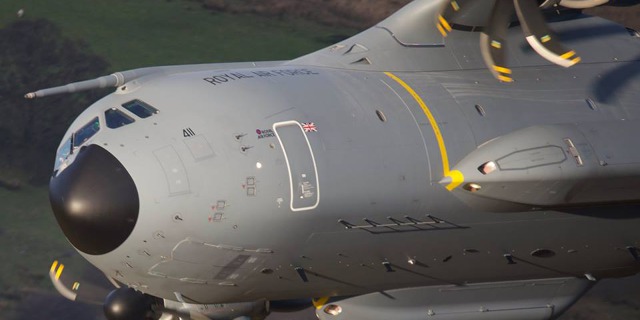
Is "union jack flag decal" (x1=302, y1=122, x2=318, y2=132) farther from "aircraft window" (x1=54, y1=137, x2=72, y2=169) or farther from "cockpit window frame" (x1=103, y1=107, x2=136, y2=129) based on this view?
"aircraft window" (x1=54, y1=137, x2=72, y2=169)

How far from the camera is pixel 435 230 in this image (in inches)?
751

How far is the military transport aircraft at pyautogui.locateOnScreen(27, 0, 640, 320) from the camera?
17.9 m

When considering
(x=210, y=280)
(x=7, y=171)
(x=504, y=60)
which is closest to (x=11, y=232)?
(x=7, y=171)

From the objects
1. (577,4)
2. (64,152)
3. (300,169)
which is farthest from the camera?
→ (577,4)

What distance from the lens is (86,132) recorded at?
61.1ft

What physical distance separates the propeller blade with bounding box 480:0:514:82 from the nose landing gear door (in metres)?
3.29

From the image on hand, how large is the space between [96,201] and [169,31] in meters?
17.6

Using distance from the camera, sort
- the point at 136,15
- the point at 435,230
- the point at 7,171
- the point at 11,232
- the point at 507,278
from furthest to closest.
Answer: the point at 136,15
the point at 7,171
the point at 11,232
the point at 507,278
the point at 435,230

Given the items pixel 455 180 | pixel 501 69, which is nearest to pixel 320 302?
pixel 455 180

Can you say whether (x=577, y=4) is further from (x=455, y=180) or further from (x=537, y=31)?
(x=455, y=180)

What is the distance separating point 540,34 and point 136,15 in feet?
60.0

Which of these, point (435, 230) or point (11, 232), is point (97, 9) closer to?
point (11, 232)

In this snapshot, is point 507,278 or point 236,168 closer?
point 236,168


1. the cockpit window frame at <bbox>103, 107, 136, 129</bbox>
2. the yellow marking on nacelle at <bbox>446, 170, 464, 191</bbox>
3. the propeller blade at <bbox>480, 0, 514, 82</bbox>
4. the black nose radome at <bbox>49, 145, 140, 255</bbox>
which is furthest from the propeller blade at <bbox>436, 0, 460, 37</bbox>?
the black nose radome at <bbox>49, 145, 140, 255</bbox>
